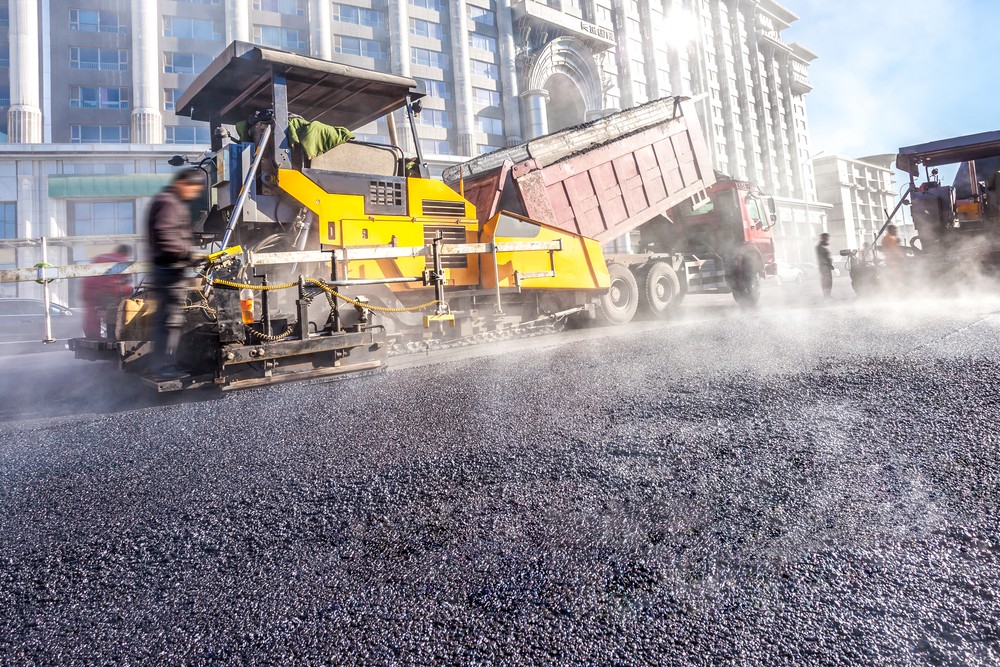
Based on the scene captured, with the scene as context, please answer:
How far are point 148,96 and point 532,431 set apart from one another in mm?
31132

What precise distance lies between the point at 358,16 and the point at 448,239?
2907 cm

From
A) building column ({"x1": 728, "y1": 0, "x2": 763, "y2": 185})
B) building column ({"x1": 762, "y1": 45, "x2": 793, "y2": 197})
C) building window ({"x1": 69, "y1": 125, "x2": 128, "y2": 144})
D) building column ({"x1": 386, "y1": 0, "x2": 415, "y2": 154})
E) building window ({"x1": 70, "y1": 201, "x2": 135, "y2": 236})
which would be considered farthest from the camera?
building column ({"x1": 762, "y1": 45, "x2": 793, "y2": 197})

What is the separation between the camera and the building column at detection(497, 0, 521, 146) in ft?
105

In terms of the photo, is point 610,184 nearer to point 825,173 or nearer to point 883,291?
point 883,291

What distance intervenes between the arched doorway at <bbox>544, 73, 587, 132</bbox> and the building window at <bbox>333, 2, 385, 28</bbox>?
10.7 meters

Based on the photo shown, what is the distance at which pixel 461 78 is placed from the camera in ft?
101

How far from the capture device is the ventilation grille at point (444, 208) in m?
6.08

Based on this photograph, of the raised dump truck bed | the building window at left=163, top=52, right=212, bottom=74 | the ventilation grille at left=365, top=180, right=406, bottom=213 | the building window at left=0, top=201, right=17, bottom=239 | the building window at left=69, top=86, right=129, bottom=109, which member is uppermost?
the building window at left=163, top=52, right=212, bottom=74

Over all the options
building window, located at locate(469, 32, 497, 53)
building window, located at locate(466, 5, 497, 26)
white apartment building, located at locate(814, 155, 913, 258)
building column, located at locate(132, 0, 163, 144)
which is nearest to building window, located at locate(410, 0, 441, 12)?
building window, located at locate(466, 5, 497, 26)

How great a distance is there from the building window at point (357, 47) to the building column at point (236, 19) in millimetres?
4391

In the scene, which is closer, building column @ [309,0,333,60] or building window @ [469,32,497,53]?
building column @ [309,0,333,60]

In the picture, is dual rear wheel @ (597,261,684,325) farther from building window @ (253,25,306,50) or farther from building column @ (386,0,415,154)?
building window @ (253,25,306,50)

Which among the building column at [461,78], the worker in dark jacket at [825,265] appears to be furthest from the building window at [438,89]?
the worker in dark jacket at [825,265]

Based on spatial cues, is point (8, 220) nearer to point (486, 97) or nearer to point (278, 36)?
point (278, 36)
